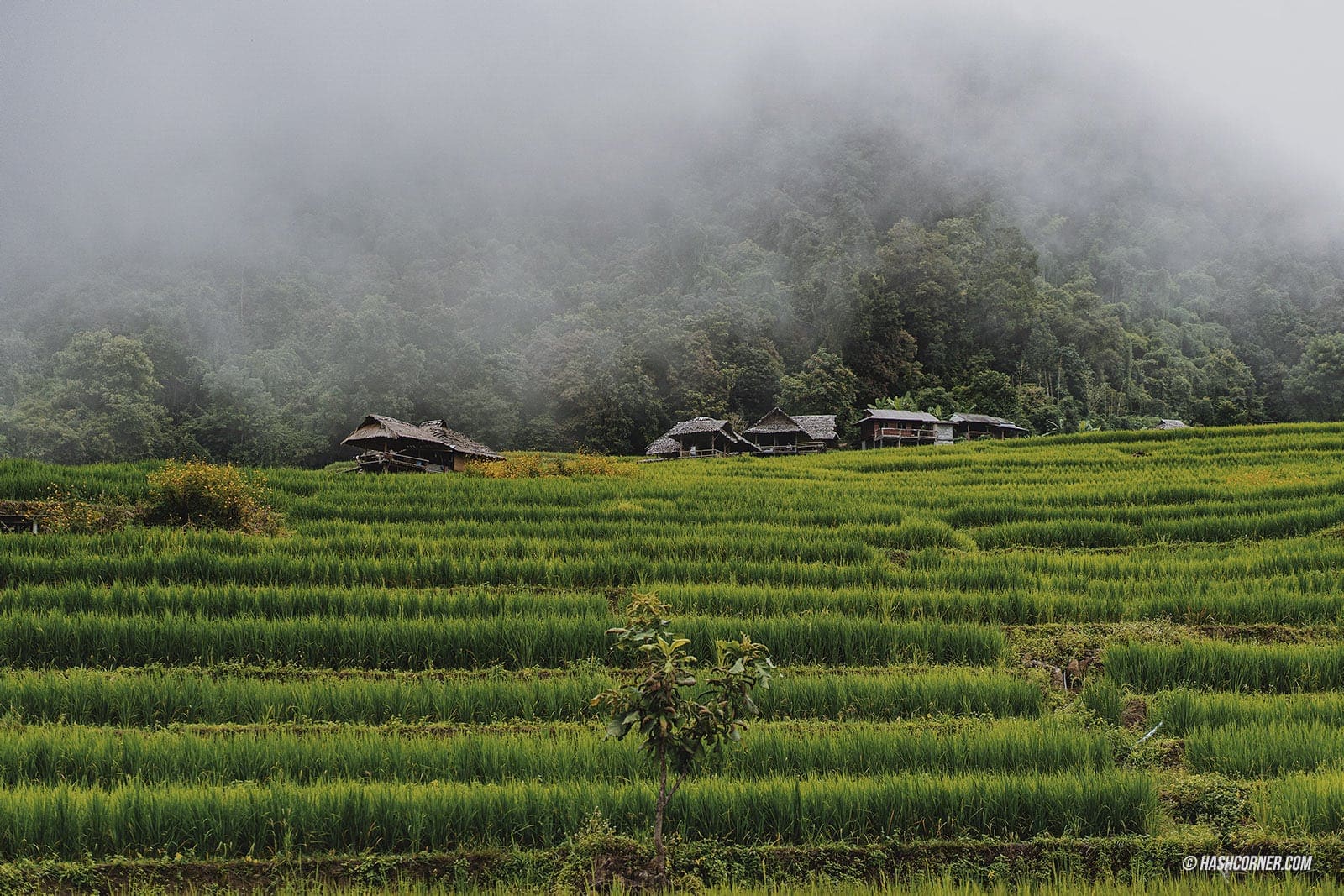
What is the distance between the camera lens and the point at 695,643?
8297 millimetres

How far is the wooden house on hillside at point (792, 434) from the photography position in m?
50.1

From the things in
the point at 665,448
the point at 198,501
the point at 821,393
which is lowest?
the point at 198,501

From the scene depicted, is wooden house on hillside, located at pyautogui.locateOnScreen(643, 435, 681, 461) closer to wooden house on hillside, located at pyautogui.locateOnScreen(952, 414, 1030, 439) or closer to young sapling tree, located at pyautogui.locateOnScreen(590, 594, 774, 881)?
wooden house on hillside, located at pyautogui.locateOnScreen(952, 414, 1030, 439)

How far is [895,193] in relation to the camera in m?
117

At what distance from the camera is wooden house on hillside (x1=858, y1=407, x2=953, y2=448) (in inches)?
2016

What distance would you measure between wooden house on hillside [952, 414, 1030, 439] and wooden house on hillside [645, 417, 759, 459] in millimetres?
14306

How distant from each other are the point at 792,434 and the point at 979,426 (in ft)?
44.2

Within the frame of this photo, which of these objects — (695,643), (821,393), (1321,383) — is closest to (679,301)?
(821,393)

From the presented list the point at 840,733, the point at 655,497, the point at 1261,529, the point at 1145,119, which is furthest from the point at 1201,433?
the point at 1145,119

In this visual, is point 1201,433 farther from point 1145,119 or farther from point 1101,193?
point 1145,119

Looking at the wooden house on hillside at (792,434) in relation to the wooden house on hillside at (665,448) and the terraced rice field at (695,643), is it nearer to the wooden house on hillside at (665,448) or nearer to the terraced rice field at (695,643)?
the wooden house on hillside at (665,448)

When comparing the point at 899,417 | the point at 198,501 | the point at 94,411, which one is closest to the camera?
the point at 198,501

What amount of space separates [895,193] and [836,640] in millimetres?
117923

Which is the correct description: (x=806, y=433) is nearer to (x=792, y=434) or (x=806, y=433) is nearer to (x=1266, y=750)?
(x=792, y=434)
